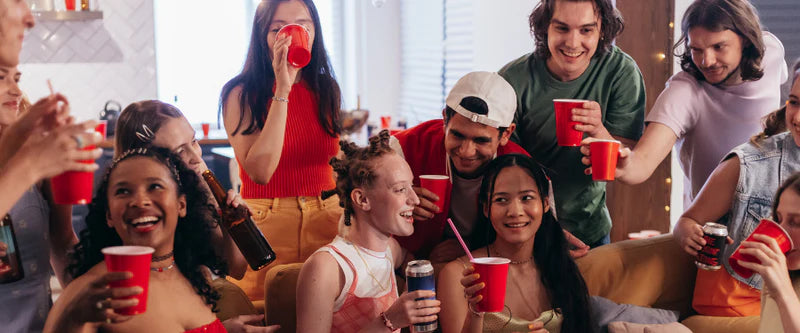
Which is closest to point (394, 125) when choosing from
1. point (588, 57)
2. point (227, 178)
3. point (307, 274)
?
point (227, 178)

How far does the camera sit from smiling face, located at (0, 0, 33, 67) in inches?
59.9

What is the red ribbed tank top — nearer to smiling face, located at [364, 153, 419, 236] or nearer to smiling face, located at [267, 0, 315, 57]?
smiling face, located at [267, 0, 315, 57]

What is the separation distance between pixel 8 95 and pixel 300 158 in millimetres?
1087

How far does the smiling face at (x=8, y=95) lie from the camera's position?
1769 millimetres

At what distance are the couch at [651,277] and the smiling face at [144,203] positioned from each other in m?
1.49

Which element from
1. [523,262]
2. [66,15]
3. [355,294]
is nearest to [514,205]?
[523,262]

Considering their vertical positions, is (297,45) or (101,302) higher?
(297,45)

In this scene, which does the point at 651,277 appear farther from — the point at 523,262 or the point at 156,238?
the point at 156,238

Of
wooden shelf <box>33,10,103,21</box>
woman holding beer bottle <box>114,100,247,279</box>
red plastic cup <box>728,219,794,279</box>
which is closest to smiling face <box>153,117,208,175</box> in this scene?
woman holding beer bottle <box>114,100,247,279</box>

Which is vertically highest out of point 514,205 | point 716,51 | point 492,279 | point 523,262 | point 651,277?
point 716,51

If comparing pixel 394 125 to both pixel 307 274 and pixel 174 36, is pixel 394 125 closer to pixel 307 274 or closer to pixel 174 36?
pixel 174 36

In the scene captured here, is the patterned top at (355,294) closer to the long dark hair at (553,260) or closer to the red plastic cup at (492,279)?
the red plastic cup at (492,279)

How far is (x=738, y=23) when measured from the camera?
273cm

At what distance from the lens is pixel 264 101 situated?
2.64 metres
